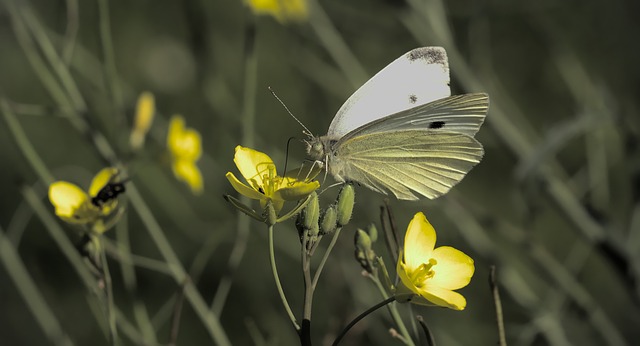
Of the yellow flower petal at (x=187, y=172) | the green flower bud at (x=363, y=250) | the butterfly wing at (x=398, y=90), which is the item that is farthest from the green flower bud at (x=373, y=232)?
the yellow flower petal at (x=187, y=172)

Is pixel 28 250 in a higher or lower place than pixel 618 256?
higher

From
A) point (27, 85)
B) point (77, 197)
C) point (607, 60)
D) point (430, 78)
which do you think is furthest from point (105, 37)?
point (607, 60)

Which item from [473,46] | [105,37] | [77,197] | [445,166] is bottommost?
[445,166]

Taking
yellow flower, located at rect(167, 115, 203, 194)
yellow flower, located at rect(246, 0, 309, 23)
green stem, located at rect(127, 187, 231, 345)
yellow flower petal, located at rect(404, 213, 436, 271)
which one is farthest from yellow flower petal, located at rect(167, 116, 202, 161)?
yellow flower petal, located at rect(404, 213, 436, 271)

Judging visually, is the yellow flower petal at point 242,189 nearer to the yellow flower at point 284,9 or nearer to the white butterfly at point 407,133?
the white butterfly at point 407,133

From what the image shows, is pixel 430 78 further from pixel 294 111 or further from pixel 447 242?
pixel 294 111

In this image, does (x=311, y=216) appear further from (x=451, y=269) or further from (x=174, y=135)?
(x=174, y=135)
